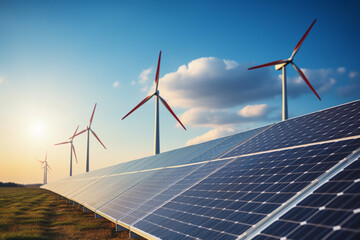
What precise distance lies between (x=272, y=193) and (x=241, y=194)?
1316 millimetres

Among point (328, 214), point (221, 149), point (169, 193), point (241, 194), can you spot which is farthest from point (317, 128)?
point (328, 214)

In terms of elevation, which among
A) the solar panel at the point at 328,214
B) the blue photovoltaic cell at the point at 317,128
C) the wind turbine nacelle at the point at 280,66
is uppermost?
the wind turbine nacelle at the point at 280,66

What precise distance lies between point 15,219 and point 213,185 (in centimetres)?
2465

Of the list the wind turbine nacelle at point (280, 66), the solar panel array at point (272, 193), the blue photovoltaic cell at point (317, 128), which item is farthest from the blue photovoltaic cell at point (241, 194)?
the wind turbine nacelle at point (280, 66)

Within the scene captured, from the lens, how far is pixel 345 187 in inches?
275

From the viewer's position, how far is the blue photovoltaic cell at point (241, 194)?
27.5 feet

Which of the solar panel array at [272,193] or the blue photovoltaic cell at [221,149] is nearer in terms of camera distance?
the solar panel array at [272,193]

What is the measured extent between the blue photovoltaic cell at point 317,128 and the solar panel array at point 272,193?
0.06m

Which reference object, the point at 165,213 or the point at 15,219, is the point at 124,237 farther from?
the point at 15,219

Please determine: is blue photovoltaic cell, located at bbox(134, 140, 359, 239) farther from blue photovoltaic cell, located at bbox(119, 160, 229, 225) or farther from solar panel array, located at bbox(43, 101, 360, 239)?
blue photovoltaic cell, located at bbox(119, 160, 229, 225)

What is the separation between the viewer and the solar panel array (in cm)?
658

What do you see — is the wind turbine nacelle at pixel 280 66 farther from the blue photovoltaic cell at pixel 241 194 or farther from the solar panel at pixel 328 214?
the solar panel at pixel 328 214

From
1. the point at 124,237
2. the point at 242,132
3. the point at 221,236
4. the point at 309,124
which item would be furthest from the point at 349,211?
the point at 242,132

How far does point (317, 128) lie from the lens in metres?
14.1
